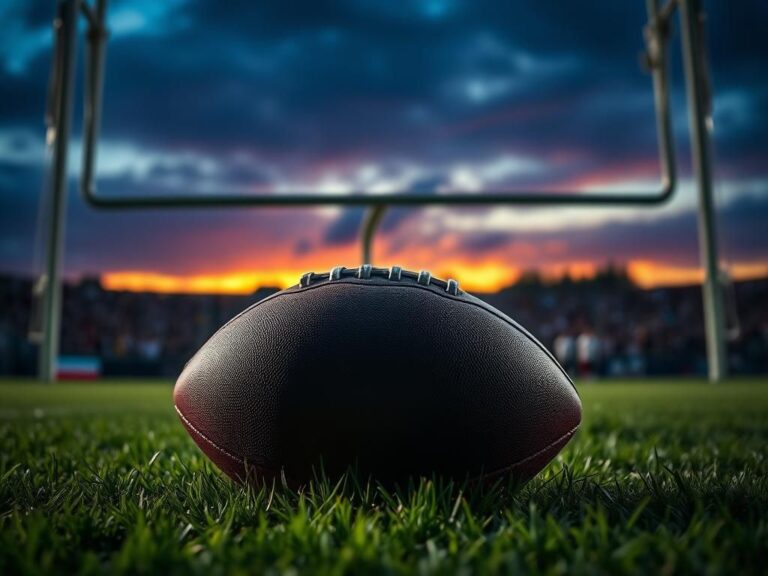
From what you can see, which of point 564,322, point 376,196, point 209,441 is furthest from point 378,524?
point 564,322

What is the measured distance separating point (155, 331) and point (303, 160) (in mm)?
15763

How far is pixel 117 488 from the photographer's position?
4.21ft

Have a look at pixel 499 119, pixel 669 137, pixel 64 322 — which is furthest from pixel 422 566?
pixel 64 322

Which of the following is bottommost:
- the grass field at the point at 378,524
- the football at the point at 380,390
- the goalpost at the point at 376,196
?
the grass field at the point at 378,524

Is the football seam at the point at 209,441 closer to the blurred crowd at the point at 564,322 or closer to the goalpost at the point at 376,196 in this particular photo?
the goalpost at the point at 376,196

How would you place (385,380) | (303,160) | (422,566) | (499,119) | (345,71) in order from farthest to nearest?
(499,119) < (345,71) < (303,160) < (385,380) < (422,566)

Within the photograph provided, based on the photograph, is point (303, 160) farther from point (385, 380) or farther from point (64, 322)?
point (64, 322)

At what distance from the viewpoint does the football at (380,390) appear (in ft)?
3.52

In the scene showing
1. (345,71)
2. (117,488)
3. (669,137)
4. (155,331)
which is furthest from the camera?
(155,331)

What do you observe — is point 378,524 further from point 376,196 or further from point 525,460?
point 376,196

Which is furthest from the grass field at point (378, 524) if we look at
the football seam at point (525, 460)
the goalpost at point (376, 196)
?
the goalpost at point (376, 196)

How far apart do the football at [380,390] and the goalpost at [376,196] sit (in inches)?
88.5

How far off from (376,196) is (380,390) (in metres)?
2.43

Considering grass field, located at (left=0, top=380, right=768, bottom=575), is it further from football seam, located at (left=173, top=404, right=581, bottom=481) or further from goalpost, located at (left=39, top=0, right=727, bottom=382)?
goalpost, located at (left=39, top=0, right=727, bottom=382)
